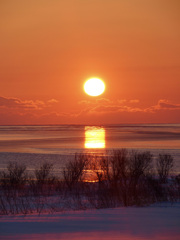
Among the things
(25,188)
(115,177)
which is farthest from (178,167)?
(25,188)

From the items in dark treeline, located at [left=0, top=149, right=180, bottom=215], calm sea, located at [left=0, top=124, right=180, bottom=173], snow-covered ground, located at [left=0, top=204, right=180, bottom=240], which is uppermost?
calm sea, located at [left=0, top=124, right=180, bottom=173]

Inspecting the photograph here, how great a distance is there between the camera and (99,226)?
8047mm

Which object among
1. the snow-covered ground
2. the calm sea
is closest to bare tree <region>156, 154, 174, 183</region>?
the calm sea

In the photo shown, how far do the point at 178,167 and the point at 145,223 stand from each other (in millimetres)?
22511

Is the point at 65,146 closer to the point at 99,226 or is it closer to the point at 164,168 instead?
the point at 164,168

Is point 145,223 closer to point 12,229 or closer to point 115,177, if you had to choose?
point 12,229

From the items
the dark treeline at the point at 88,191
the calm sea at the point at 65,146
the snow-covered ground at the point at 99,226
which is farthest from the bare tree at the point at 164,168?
the snow-covered ground at the point at 99,226

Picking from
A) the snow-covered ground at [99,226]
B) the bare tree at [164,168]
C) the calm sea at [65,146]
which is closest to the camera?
the snow-covered ground at [99,226]

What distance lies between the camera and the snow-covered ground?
7.24 metres

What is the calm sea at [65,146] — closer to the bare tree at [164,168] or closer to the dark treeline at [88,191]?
the bare tree at [164,168]

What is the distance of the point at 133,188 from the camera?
1408cm

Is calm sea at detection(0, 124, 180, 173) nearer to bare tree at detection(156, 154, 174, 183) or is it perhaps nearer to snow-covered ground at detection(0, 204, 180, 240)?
bare tree at detection(156, 154, 174, 183)

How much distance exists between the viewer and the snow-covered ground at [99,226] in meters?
7.24

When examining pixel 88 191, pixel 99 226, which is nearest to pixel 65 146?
pixel 88 191
